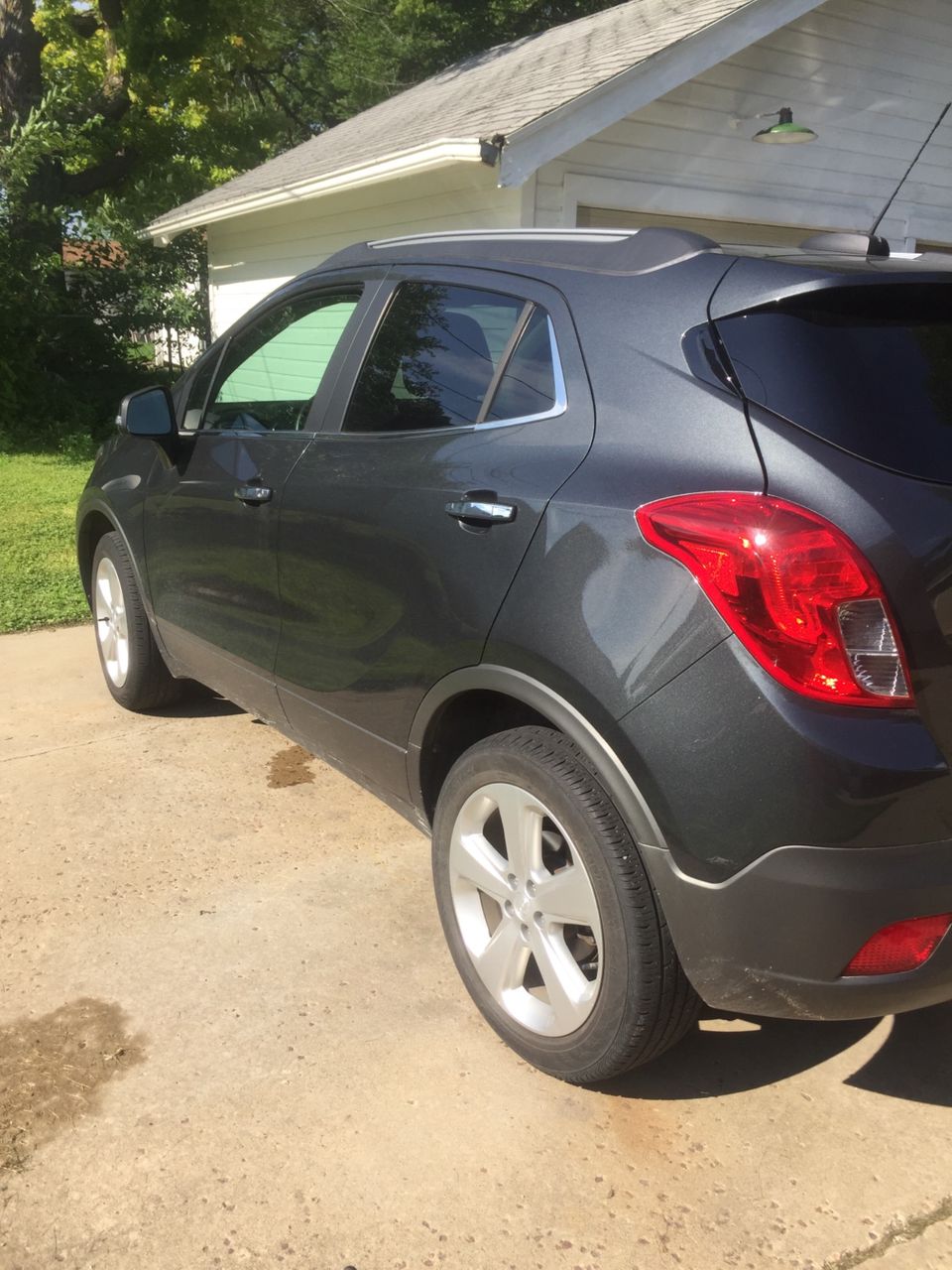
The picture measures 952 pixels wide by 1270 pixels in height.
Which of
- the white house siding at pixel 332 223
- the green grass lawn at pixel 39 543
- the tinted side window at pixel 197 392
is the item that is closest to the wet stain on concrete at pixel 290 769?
the tinted side window at pixel 197 392

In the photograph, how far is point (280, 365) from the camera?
3918 millimetres

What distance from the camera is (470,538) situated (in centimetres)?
250

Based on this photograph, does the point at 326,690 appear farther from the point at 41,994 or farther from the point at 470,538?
the point at 41,994

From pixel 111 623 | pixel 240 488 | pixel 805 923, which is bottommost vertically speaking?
pixel 111 623

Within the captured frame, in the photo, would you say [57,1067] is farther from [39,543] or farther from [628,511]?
[39,543]

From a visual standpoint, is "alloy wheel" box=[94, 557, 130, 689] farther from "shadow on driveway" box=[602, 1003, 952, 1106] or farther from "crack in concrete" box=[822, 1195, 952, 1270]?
"crack in concrete" box=[822, 1195, 952, 1270]

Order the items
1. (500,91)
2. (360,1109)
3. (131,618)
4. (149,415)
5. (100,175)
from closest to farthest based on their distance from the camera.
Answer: (360,1109), (149,415), (131,618), (500,91), (100,175)

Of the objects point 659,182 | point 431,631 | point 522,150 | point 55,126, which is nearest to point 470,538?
point 431,631

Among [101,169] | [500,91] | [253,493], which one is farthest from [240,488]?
[101,169]

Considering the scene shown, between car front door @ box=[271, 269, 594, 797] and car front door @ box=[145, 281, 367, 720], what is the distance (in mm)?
149

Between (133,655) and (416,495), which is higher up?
(416,495)

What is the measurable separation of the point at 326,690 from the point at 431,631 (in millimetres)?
614

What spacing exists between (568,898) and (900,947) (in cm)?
67

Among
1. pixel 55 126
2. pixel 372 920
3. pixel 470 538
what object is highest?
pixel 55 126
